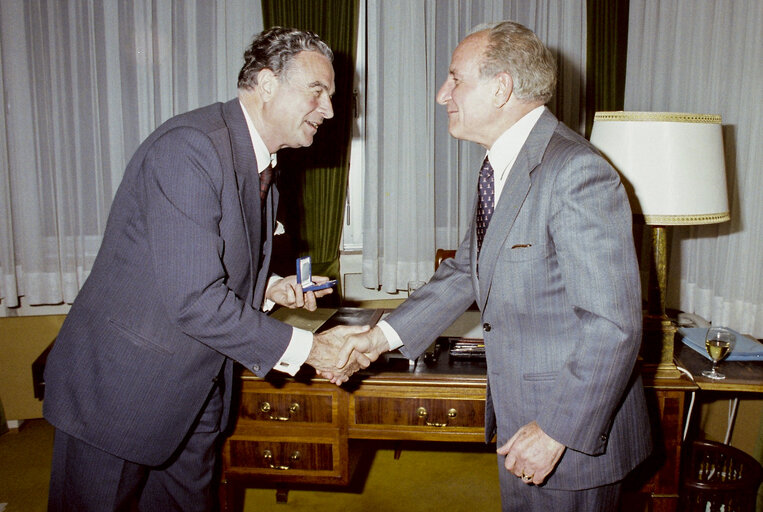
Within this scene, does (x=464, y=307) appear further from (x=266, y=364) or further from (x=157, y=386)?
(x=157, y=386)

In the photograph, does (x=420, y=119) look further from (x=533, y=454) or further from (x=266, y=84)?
(x=533, y=454)

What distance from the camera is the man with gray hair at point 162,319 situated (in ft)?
5.03

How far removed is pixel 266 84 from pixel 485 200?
31.0 inches

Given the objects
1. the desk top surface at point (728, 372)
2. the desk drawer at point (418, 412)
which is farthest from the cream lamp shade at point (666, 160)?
the desk drawer at point (418, 412)

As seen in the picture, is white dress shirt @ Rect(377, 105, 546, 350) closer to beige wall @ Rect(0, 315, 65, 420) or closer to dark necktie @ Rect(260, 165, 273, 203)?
dark necktie @ Rect(260, 165, 273, 203)

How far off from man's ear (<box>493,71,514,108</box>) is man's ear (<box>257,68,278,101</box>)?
708 mm

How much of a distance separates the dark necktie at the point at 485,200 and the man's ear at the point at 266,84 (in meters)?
0.72

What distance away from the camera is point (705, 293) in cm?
324

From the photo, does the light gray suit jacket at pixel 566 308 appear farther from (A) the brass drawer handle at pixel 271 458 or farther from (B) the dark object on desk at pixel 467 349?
(A) the brass drawer handle at pixel 271 458

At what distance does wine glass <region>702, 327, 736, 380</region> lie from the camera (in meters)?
2.06

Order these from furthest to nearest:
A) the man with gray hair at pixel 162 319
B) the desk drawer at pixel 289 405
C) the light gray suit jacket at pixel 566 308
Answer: the desk drawer at pixel 289 405, the man with gray hair at pixel 162 319, the light gray suit jacket at pixel 566 308

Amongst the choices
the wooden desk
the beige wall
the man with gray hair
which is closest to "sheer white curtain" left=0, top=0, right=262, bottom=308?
the beige wall

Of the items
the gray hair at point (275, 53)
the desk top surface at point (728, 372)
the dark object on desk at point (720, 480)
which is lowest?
the dark object on desk at point (720, 480)

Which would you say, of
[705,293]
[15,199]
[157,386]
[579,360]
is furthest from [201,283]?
[705,293]
